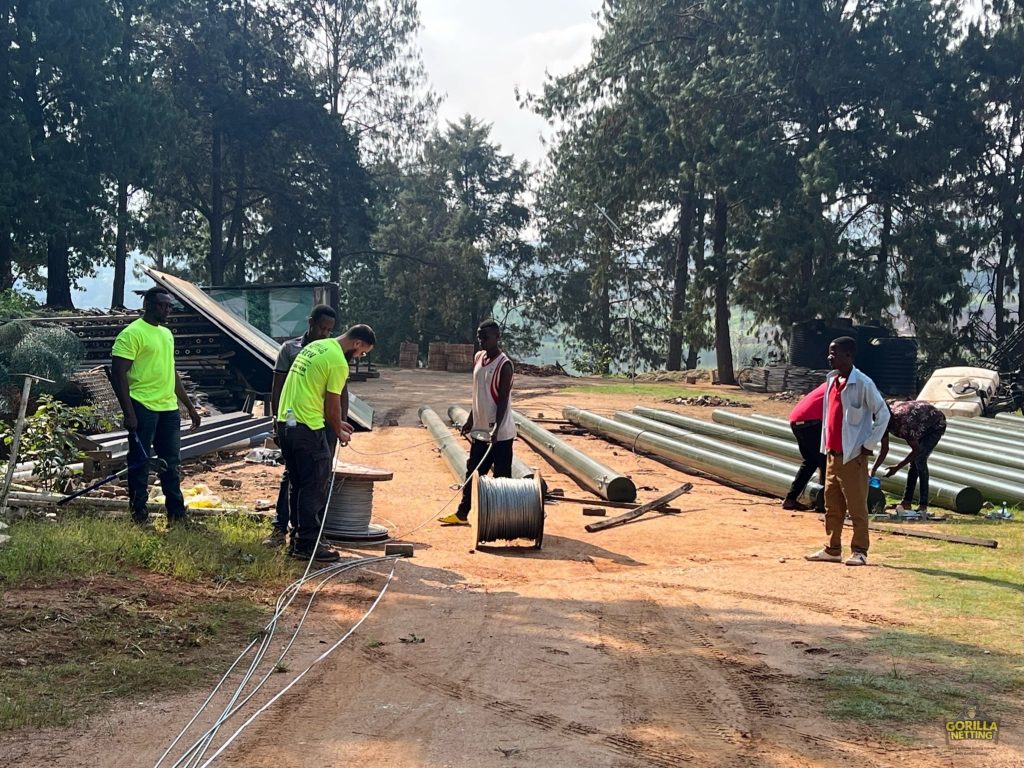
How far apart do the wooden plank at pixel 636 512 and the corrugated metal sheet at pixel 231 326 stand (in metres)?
8.38

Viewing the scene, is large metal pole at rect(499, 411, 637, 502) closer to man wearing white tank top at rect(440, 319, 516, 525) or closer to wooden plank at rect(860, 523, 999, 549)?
man wearing white tank top at rect(440, 319, 516, 525)

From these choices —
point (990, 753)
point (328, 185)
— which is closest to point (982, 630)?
point (990, 753)

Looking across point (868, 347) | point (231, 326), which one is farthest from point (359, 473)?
point (868, 347)

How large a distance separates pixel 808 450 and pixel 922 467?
1200mm

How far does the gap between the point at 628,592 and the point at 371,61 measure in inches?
1731

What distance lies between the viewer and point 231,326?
21172 millimetres

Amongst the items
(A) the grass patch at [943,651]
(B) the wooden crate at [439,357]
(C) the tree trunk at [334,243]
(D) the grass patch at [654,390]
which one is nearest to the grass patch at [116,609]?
(A) the grass patch at [943,651]

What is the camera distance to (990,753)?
165 inches

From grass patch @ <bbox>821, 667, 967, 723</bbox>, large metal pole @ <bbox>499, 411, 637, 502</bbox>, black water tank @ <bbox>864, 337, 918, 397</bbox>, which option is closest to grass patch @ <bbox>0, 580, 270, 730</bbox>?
grass patch @ <bbox>821, 667, 967, 723</bbox>

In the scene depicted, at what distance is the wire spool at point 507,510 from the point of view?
850cm

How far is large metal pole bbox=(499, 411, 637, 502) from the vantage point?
38.0 ft

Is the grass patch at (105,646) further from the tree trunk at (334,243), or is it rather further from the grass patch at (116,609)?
the tree trunk at (334,243)

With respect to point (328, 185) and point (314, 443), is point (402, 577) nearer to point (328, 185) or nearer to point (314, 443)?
point (314, 443)

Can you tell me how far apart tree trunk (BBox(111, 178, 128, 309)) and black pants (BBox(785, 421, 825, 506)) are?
2722 centimetres
